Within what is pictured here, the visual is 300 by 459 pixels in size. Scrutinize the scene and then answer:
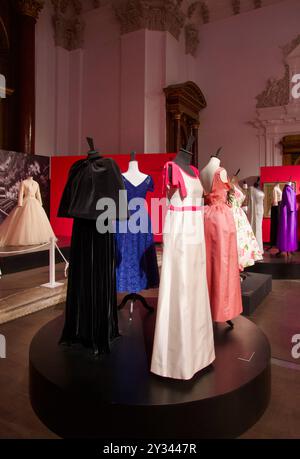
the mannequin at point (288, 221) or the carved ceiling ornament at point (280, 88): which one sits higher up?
the carved ceiling ornament at point (280, 88)

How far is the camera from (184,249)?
2123 millimetres

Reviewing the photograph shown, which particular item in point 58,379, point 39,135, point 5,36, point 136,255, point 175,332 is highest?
point 5,36

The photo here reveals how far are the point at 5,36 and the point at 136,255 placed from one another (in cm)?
841

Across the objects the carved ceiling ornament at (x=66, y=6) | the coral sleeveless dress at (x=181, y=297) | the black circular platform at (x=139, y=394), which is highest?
the carved ceiling ornament at (x=66, y=6)

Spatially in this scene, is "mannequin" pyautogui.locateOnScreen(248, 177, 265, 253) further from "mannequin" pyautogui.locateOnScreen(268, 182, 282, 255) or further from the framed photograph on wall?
the framed photograph on wall

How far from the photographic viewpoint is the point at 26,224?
635 centimetres

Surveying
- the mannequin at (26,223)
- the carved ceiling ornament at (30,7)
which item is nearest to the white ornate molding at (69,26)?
A: the carved ceiling ornament at (30,7)

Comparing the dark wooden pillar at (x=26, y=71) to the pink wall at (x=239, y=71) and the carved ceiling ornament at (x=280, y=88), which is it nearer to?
the pink wall at (x=239, y=71)

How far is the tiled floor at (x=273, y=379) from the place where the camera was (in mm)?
2170

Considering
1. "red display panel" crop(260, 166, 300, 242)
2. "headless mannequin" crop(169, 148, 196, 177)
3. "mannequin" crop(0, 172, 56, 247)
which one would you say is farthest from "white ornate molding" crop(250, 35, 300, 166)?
"headless mannequin" crop(169, 148, 196, 177)

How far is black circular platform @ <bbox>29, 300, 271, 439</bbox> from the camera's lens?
6.29ft

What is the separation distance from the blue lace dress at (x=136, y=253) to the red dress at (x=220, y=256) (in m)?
0.64
